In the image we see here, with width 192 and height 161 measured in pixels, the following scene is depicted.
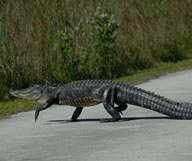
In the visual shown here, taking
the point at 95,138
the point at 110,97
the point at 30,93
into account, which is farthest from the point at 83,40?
the point at 95,138

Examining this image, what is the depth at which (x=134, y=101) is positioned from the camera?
8.94m

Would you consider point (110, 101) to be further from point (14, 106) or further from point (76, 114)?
point (14, 106)

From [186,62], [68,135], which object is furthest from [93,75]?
[68,135]

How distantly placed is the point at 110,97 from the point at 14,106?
3203 millimetres

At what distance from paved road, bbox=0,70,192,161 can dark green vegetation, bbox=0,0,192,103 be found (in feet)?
9.97

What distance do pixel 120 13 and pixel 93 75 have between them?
3566mm

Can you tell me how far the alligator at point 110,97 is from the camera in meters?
8.69

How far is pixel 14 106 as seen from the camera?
38.4 ft

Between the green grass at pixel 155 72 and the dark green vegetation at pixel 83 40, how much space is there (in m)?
0.36

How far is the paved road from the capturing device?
6.80 m

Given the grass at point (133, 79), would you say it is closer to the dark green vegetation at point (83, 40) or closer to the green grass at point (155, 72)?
the green grass at point (155, 72)

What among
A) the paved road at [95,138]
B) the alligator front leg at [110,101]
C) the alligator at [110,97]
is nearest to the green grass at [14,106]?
the paved road at [95,138]

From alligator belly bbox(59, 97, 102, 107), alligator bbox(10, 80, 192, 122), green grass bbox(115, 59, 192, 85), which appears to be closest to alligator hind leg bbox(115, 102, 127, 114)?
alligator bbox(10, 80, 192, 122)

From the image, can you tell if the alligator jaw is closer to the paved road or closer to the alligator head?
the alligator head
